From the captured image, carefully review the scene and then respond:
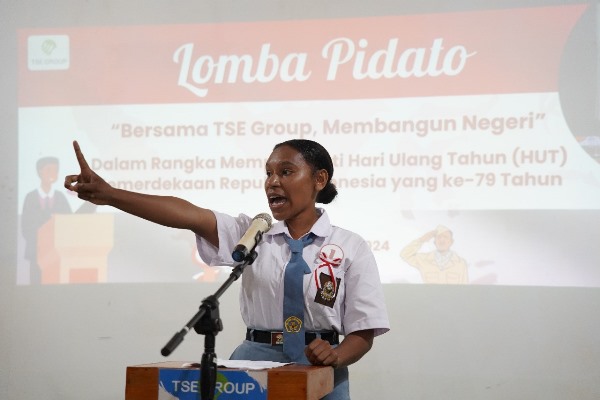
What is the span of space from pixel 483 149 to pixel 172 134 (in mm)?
1787

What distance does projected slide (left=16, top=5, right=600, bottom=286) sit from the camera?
13.4 ft

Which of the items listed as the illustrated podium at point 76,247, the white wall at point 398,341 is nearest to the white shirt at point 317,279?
the white wall at point 398,341

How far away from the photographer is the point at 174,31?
456 cm

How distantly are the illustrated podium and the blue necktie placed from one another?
2.38 metres

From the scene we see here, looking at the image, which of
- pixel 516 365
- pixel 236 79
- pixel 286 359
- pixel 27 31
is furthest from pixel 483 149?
pixel 27 31

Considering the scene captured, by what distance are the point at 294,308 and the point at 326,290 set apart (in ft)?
0.39

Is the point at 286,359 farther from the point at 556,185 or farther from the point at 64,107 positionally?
the point at 64,107

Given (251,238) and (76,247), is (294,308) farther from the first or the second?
(76,247)

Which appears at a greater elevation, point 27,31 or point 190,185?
point 27,31

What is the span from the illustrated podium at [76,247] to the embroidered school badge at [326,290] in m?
2.42

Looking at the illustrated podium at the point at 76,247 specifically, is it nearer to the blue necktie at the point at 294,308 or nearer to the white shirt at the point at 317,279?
the white shirt at the point at 317,279

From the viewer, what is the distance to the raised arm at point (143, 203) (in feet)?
6.98

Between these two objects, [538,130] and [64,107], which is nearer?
[538,130]

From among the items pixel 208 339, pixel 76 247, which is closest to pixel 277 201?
pixel 208 339
